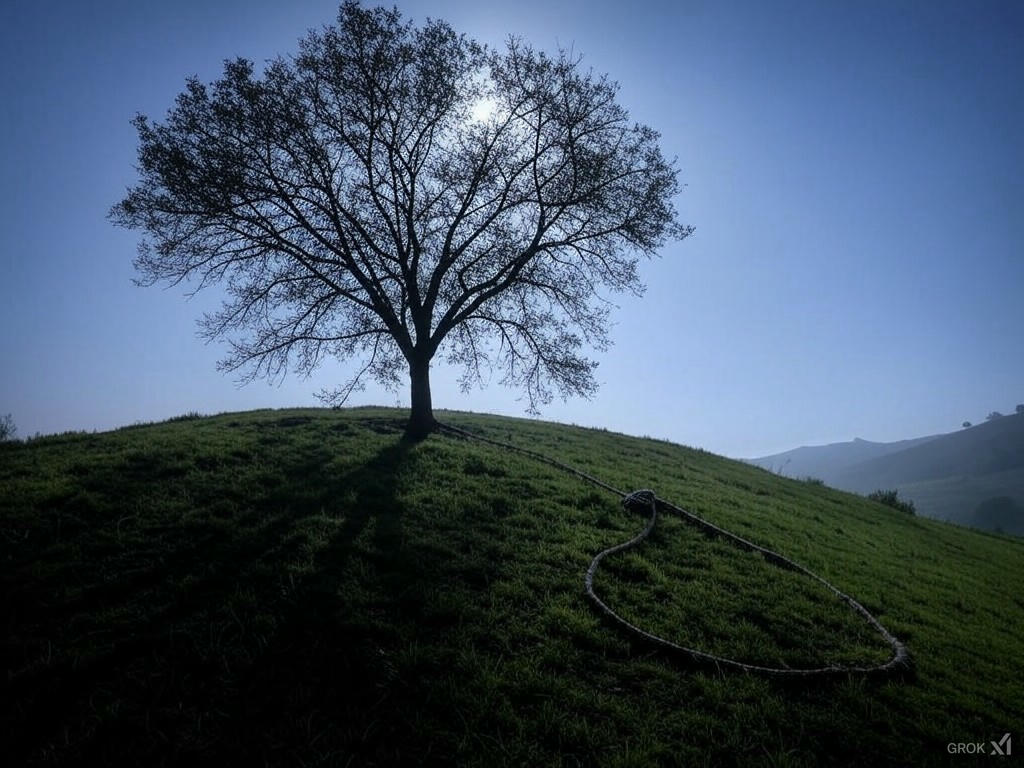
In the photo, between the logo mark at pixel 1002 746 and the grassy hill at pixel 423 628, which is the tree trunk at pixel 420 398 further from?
the logo mark at pixel 1002 746

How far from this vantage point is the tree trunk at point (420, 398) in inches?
724

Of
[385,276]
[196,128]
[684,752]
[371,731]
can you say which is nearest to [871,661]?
[684,752]

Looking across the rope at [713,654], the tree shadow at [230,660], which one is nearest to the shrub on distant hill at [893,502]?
the rope at [713,654]

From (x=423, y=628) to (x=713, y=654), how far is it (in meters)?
3.86

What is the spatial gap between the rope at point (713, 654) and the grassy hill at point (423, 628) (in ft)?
0.61

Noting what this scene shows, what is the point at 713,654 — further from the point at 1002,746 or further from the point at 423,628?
the point at 423,628

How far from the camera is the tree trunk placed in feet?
60.3

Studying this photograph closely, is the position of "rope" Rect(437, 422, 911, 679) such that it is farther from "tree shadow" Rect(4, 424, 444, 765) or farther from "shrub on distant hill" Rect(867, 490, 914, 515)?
"shrub on distant hill" Rect(867, 490, 914, 515)

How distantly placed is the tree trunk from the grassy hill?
4950mm

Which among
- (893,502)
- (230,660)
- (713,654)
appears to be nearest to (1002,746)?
(713,654)

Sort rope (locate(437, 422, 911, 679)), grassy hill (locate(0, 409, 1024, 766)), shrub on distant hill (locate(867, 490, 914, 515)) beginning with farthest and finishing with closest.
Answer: shrub on distant hill (locate(867, 490, 914, 515)) < rope (locate(437, 422, 911, 679)) < grassy hill (locate(0, 409, 1024, 766))

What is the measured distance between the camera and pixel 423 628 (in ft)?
21.3

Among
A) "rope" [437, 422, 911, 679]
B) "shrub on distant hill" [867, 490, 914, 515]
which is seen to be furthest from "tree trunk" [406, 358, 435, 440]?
"shrub on distant hill" [867, 490, 914, 515]

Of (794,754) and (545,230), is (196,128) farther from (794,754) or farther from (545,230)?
(794,754)
